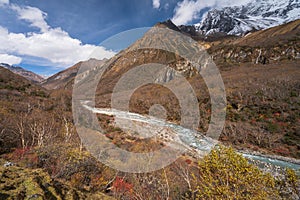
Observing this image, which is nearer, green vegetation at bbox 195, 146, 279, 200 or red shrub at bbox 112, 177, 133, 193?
green vegetation at bbox 195, 146, 279, 200

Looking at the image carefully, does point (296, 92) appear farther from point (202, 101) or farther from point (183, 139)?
point (183, 139)

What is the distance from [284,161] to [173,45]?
16981cm

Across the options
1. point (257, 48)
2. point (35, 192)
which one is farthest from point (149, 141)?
point (257, 48)

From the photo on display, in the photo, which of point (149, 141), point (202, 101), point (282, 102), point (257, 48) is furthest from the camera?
point (257, 48)

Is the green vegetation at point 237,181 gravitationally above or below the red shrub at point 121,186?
above

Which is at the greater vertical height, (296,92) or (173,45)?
(173,45)

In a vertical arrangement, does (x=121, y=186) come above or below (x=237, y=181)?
below

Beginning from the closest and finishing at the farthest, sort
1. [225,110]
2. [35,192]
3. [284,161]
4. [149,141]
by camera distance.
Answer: [35,192] < [284,161] < [149,141] < [225,110]

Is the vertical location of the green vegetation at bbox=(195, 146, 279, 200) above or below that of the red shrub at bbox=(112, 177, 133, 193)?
above

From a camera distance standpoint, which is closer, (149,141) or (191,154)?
(191,154)

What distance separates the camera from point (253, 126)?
24.7m

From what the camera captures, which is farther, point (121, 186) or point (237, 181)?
point (121, 186)

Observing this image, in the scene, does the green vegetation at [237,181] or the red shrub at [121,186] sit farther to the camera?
the red shrub at [121,186]

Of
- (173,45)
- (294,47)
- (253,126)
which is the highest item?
(173,45)
